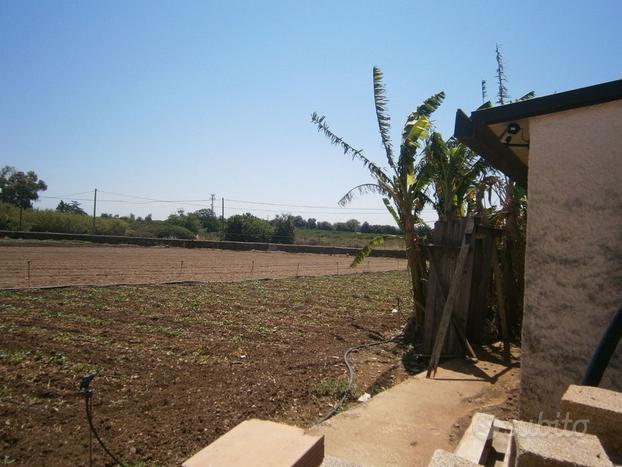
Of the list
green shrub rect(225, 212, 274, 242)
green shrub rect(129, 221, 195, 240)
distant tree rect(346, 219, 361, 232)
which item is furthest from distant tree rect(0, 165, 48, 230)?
distant tree rect(346, 219, 361, 232)

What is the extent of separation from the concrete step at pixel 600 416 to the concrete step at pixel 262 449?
141 cm

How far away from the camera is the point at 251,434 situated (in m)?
1.49

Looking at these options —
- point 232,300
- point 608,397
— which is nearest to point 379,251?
point 232,300

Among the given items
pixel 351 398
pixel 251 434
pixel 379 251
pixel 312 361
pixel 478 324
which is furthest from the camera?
pixel 379 251

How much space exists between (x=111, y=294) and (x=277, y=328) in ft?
19.7

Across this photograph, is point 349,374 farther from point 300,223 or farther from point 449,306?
point 300,223

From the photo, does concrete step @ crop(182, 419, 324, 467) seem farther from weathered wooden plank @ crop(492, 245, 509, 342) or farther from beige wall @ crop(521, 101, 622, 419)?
weathered wooden plank @ crop(492, 245, 509, 342)

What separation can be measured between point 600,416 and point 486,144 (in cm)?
341

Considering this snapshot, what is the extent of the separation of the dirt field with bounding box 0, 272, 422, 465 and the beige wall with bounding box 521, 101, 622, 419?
92.2 inches

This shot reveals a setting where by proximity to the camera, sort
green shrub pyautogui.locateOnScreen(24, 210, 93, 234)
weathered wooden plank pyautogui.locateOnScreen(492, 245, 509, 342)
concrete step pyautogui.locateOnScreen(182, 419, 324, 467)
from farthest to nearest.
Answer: green shrub pyautogui.locateOnScreen(24, 210, 93, 234), weathered wooden plank pyautogui.locateOnScreen(492, 245, 509, 342), concrete step pyautogui.locateOnScreen(182, 419, 324, 467)

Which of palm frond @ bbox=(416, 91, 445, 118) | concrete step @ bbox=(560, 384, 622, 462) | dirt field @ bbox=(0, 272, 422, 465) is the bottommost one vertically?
dirt field @ bbox=(0, 272, 422, 465)

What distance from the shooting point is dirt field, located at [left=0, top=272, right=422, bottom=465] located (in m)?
3.96

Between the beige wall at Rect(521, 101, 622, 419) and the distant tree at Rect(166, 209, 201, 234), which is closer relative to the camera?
the beige wall at Rect(521, 101, 622, 419)

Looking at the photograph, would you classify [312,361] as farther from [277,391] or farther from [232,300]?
[232,300]
